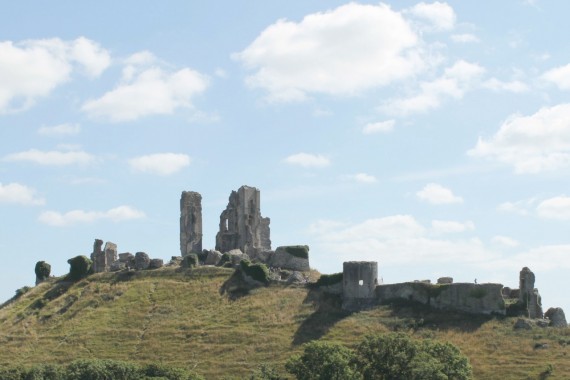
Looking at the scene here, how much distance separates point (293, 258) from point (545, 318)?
96.7 feet

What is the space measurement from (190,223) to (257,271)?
2079cm

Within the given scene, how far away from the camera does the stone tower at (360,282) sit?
89.2m

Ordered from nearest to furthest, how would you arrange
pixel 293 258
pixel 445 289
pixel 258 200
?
pixel 445 289 → pixel 293 258 → pixel 258 200

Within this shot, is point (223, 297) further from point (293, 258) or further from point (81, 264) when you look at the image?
point (81, 264)

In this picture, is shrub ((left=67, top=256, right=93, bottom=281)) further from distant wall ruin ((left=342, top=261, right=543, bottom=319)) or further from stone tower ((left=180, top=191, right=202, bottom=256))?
distant wall ruin ((left=342, top=261, right=543, bottom=319))

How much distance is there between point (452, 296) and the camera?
85.3 m

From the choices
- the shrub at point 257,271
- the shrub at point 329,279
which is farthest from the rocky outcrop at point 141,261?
the shrub at point 329,279

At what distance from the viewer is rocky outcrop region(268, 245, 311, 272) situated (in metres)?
102

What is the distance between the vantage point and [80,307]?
95812 mm

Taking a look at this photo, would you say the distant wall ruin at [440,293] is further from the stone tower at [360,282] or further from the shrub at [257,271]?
the shrub at [257,271]

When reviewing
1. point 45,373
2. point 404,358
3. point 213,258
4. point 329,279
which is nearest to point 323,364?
point 404,358

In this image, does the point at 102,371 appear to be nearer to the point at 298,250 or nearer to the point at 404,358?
the point at 404,358

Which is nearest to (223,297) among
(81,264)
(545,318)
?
(81,264)

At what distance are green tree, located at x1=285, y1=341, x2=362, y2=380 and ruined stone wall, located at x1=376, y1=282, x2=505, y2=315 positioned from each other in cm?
1784
